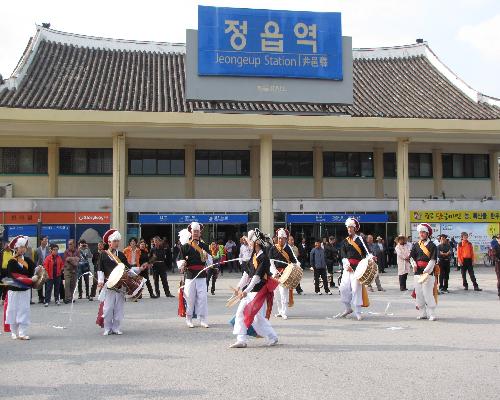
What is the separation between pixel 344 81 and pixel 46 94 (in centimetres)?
1309

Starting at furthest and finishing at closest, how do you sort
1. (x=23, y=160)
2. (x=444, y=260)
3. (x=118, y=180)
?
(x=23, y=160)
(x=118, y=180)
(x=444, y=260)

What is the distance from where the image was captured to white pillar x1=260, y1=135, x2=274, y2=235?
24250 millimetres

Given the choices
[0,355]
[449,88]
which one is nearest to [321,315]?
[0,355]

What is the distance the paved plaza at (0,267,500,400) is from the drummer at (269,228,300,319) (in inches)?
12.6

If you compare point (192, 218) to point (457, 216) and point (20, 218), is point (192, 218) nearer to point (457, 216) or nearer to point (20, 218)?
point (20, 218)

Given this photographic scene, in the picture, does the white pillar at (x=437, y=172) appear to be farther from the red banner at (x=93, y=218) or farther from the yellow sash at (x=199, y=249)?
the yellow sash at (x=199, y=249)

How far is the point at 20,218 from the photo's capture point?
23859 mm

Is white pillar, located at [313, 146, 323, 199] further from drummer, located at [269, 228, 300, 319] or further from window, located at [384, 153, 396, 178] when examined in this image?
drummer, located at [269, 228, 300, 319]

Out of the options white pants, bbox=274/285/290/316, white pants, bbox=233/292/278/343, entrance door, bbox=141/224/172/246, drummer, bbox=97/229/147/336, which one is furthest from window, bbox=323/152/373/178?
white pants, bbox=233/292/278/343

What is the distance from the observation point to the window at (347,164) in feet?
90.8

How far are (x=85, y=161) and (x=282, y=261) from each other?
16.2m

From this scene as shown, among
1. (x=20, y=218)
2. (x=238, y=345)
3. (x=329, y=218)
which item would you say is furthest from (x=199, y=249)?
(x=329, y=218)

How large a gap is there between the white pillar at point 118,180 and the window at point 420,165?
14022 mm

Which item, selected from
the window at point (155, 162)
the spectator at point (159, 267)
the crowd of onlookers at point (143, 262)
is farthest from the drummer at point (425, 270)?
the window at point (155, 162)
